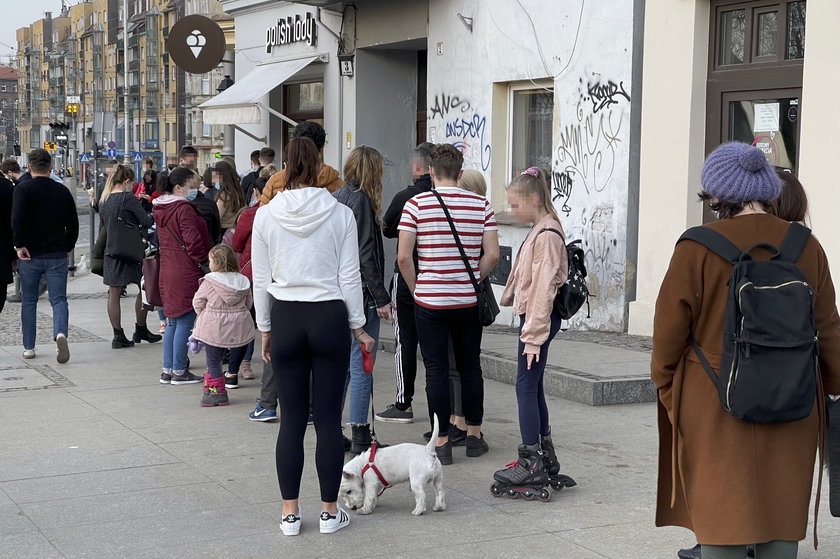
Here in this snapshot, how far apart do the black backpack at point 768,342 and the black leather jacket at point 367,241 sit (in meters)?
3.26

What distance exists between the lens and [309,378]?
523cm

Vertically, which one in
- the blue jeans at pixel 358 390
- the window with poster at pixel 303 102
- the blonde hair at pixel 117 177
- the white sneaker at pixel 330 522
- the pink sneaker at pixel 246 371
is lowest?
the pink sneaker at pixel 246 371

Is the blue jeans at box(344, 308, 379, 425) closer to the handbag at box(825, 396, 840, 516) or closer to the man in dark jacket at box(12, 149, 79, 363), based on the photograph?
the handbag at box(825, 396, 840, 516)

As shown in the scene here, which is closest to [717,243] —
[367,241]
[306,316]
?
[306,316]

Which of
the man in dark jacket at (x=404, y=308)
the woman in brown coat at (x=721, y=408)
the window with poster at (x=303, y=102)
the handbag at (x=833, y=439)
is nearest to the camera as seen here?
the woman in brown coat at (x=721, y=408)

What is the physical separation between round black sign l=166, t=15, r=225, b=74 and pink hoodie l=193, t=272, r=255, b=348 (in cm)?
809

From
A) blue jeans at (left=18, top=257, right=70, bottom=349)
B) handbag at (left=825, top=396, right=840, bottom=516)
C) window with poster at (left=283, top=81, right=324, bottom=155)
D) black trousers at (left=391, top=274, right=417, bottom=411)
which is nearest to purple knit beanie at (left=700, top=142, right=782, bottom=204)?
handbag at (left=825, top=396, right=840, bottom=516)

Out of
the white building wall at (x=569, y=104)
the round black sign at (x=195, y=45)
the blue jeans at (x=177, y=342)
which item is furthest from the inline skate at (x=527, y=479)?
the round black sign at (x=195, y=45)

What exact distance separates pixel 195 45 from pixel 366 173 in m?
10.2

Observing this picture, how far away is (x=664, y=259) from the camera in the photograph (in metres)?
10.5

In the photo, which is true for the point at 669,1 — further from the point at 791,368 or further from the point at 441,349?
the point at 791,368

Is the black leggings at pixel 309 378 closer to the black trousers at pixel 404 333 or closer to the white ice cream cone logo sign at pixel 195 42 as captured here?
the black trousers at pixel 404 333

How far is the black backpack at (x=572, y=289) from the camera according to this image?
5.76 meters

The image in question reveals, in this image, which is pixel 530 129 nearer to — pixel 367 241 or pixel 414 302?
pixel 414 302
